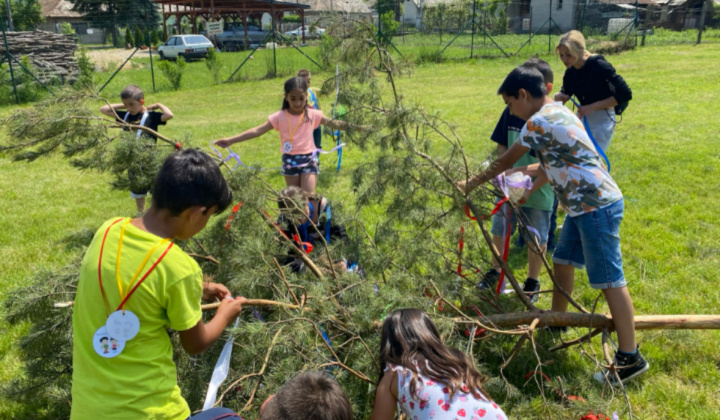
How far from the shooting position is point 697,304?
3.12m

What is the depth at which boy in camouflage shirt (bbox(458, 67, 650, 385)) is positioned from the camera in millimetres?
2389

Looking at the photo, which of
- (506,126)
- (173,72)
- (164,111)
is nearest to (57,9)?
(173,72)

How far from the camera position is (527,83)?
2.55 m

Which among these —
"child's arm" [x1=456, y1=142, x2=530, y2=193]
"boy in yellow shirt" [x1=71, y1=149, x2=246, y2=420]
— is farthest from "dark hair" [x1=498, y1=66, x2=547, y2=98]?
"boy in yellow shirt" [x1=71, y1=149, x2=246, y2=420]

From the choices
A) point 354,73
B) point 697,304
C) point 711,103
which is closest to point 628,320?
point 697,304

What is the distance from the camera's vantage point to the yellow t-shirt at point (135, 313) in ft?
4.79

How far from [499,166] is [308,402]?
1555 millimetres

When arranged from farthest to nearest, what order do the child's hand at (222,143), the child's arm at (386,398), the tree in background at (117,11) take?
1. the tree in background at (117,11)
2. the child's hand at (222,143)
3. the child's arm at (386,398)

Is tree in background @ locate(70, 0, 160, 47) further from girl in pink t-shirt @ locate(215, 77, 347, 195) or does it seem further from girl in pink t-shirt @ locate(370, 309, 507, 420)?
girl in pink t-shirt @ locate(370, 309, 507, 420)

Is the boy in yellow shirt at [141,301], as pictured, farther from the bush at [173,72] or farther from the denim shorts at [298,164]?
the bush at [173,72]

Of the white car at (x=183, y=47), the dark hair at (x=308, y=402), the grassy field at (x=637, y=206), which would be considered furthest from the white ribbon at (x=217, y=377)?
the white car at (x=183, y=47)

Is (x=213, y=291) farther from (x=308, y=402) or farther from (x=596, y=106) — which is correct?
(x=596, y=106)

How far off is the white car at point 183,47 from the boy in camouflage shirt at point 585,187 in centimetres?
2172

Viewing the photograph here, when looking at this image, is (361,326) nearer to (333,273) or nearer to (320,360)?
(320,360)
